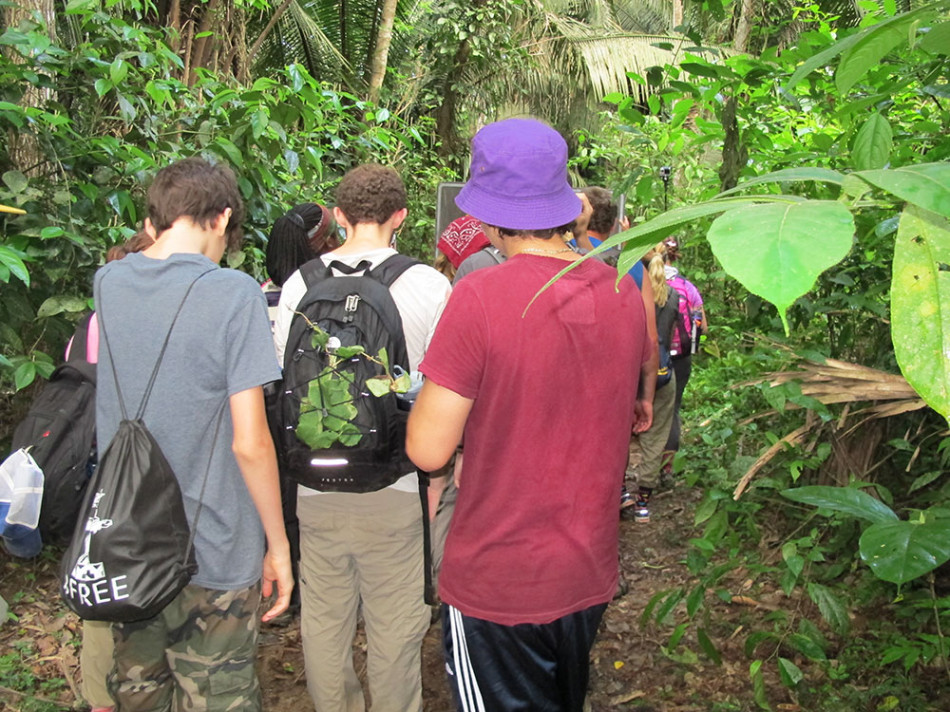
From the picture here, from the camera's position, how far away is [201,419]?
215 centimetres

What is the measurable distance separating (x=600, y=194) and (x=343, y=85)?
6.50 m

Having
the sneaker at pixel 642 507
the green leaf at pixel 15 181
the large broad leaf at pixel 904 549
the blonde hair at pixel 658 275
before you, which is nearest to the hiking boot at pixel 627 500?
the sneaker at pixel 642 507

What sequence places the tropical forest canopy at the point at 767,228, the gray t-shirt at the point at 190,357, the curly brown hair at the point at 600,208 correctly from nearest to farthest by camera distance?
the tropical forest canopy at the point at 767,228 → the gray t-shirt at the point at 190,357 → the curly brown hair at the point at 600,208

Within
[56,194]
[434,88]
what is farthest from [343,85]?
[56,194]

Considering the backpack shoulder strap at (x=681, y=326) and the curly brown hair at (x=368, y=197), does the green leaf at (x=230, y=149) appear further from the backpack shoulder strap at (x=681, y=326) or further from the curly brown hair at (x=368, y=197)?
the backpack shoulder strap at (x=681, y=326)

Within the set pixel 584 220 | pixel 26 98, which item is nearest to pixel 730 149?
pixel 584 220

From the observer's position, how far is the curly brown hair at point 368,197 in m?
2.66

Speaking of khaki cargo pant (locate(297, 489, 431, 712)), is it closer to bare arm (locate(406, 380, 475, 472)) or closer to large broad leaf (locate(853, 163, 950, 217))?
bare arm (locate(406, 380, 475, 472))

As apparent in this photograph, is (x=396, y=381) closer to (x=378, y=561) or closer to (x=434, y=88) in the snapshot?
(x=378, y=561)

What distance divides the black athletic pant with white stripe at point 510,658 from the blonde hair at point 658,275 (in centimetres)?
325

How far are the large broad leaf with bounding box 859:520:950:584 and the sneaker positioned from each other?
4046mm

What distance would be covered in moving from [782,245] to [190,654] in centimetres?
218

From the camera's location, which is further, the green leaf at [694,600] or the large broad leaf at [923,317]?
the green leaf at [694,600]

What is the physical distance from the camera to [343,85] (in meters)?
9.89
